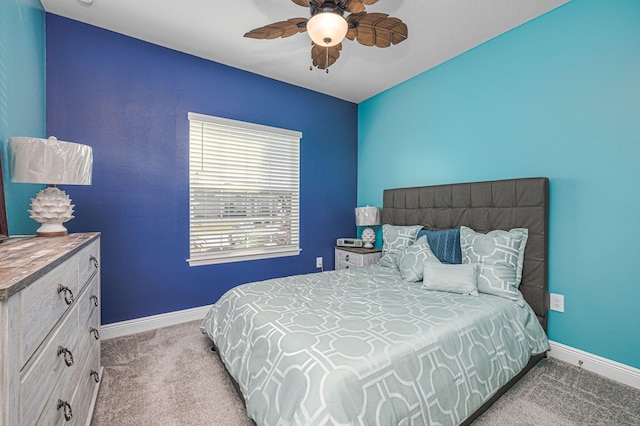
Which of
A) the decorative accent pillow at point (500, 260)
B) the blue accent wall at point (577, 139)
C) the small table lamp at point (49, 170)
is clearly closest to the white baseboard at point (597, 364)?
the blue accent wall at point (577, 139)

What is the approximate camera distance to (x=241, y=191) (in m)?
3.22

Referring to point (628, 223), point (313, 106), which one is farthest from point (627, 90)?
point (313, 106)

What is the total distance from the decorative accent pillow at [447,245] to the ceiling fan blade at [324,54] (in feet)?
5.89

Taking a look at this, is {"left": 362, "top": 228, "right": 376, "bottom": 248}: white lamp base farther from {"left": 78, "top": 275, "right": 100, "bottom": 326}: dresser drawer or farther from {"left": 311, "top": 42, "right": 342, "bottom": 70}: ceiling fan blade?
{"left": 78, "top": 275, "right": 100, "bottom": 326}: dresser drawer

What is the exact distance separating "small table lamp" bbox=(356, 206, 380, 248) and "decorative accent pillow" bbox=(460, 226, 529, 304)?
57.5 inches

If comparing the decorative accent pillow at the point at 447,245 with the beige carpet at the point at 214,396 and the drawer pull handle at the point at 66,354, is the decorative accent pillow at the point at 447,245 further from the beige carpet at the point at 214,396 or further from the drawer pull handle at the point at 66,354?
the drawer pull handle at the point at 66,354

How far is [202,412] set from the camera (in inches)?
63.4

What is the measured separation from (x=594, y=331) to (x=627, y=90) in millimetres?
1705

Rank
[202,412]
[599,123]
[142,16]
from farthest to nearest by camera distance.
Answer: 1. [142,16]
2. [599,123]
3. [202,412]

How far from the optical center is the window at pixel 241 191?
2955mm

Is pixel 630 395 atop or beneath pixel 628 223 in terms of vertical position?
beneath

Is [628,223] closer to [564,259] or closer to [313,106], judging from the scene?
[564,259]

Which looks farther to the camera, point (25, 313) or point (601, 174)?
point (601, 174)

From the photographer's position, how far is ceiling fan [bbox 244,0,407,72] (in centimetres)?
153
